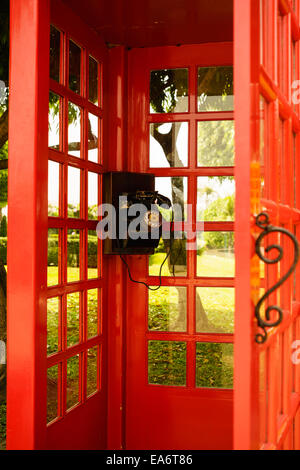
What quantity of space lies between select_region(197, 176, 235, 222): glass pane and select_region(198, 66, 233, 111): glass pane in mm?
393

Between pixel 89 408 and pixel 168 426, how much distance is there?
1.56 feet

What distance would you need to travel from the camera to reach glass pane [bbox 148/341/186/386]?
285 centimetres

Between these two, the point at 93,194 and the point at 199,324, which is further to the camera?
the point at 199,324

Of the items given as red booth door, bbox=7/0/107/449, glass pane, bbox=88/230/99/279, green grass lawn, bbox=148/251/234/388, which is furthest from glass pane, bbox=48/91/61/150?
green grass lawn, bbox=148/251/234/388

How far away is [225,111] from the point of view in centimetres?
280

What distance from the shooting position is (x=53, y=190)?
2.30 m

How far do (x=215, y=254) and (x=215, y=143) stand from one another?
0.60 meters

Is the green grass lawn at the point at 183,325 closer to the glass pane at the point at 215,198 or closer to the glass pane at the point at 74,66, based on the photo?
the glass pane at the point at 215,198

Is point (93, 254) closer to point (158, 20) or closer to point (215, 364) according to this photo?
point (215, 364)

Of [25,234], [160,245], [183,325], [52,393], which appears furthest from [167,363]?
[25,234]

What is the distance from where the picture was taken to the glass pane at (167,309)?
113 inches

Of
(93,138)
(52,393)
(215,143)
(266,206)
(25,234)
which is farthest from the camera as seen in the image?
(215,143)

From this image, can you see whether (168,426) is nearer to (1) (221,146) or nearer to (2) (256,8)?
(1) (221,146)
